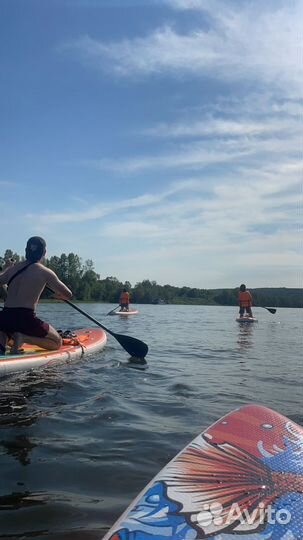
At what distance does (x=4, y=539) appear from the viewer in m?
2.15

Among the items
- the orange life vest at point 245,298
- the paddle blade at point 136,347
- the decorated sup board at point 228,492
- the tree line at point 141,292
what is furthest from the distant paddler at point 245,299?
the tree line at point 141,292

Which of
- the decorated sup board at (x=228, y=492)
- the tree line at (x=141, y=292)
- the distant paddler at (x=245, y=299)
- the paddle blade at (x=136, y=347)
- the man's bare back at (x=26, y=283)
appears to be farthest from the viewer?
the tree line at (x=141, y=292)

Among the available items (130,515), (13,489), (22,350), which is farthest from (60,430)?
(22,350)

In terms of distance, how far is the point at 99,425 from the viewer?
4035mm

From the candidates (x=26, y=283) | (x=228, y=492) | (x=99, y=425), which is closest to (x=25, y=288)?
(x=26, y=283)

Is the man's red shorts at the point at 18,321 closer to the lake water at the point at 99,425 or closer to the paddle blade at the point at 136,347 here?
the lake water at the point at 99,425

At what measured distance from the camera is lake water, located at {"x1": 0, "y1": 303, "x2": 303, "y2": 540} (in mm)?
2500

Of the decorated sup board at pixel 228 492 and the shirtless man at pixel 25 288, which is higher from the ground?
the shirtless man at pixel 25 288

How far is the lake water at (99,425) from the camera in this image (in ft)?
8.20

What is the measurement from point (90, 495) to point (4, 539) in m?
0.63

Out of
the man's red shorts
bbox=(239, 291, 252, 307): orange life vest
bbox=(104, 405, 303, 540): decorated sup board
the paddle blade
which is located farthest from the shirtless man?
bbox=(239, 291, 252, 307): orange life vest

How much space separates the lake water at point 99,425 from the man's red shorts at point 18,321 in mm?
579

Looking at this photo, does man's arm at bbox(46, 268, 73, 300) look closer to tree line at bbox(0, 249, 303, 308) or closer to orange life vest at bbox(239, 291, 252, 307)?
orange life vest at bbox(239, 291, 252, 307)

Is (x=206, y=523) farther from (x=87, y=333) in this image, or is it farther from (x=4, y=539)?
(x=87, y=333)
